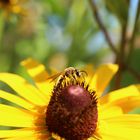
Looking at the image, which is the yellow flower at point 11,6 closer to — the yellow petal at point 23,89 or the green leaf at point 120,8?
the green leaf at point 120,8

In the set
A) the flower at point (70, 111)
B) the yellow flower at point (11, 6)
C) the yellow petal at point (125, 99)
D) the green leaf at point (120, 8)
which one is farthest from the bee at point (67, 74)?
the yellow flower at point (11, 6)

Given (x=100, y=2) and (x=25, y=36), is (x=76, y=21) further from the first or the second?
(x=25, y=36)

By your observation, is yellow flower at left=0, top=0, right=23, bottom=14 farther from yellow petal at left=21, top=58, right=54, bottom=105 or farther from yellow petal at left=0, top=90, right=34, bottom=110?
yellow petal at left=0, top=90, right=34, bottom=110

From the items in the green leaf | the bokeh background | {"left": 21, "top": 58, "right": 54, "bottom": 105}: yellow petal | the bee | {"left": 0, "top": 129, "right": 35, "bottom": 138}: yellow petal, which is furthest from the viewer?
the bokeh background

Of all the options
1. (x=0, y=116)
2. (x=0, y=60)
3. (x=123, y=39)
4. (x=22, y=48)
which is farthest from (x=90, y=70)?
(x=22, y=48)

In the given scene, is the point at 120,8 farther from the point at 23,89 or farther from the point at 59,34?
the point at 59,34

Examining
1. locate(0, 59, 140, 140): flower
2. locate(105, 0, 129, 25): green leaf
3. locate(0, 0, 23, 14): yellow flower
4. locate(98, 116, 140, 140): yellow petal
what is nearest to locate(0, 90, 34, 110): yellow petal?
locate(0, 59, 140, 140): flower

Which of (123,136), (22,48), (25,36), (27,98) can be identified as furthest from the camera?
(25,36)
